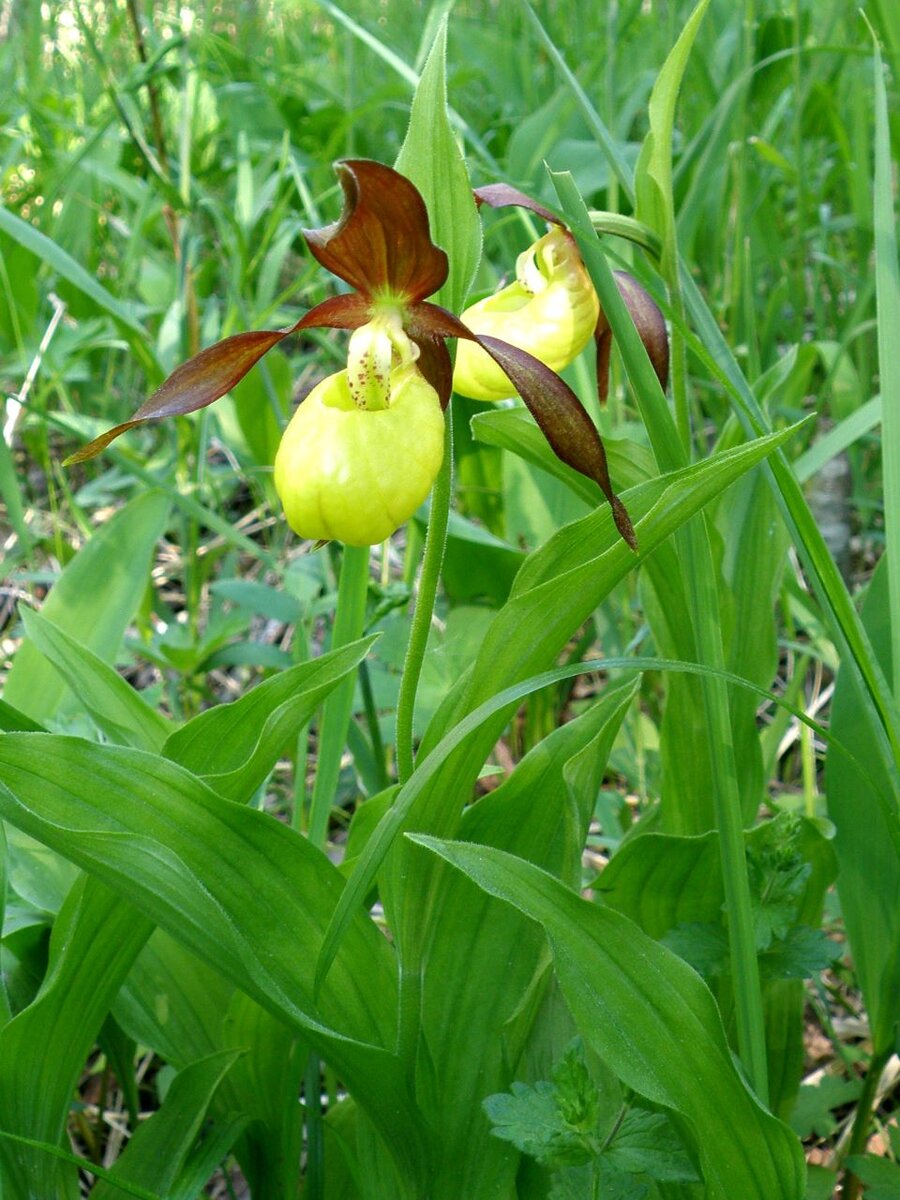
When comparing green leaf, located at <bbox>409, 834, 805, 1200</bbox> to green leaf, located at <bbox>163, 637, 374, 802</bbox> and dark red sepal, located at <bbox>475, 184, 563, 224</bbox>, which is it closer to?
green leaf, located at <bbox>163, 637, 374, 802</bbox>

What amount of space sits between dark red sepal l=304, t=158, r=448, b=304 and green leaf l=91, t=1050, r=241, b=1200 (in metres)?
0.65

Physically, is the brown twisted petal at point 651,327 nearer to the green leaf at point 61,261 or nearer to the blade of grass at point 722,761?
the blade of grass at point 722,761

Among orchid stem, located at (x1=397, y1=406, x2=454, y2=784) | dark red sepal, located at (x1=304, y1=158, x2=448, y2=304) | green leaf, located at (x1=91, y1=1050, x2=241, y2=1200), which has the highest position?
dark red sepal, located at (x1=304, y1=158, x2=448, y2=304)

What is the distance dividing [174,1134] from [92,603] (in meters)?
0.63

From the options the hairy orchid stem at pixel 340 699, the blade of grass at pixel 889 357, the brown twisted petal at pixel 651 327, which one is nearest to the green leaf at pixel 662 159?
the brown twisted petal at pixel 651 327

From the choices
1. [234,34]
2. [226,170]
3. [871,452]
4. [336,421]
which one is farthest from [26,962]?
[234,34]

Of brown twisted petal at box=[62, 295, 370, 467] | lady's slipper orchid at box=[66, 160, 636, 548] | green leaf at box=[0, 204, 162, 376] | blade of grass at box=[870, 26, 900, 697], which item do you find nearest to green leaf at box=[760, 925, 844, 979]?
blade of grass at box=[870, 26, 900, 697]

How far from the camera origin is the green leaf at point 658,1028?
2.45 ft

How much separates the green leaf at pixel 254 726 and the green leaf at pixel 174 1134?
0.26 m

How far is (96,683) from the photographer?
Result: 1.05m

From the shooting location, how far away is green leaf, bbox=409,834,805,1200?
0.75 metres

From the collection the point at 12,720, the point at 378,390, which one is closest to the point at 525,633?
the point at 378,390

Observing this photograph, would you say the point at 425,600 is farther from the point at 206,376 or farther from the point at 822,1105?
the point at 822,1105

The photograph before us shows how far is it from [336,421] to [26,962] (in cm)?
61
